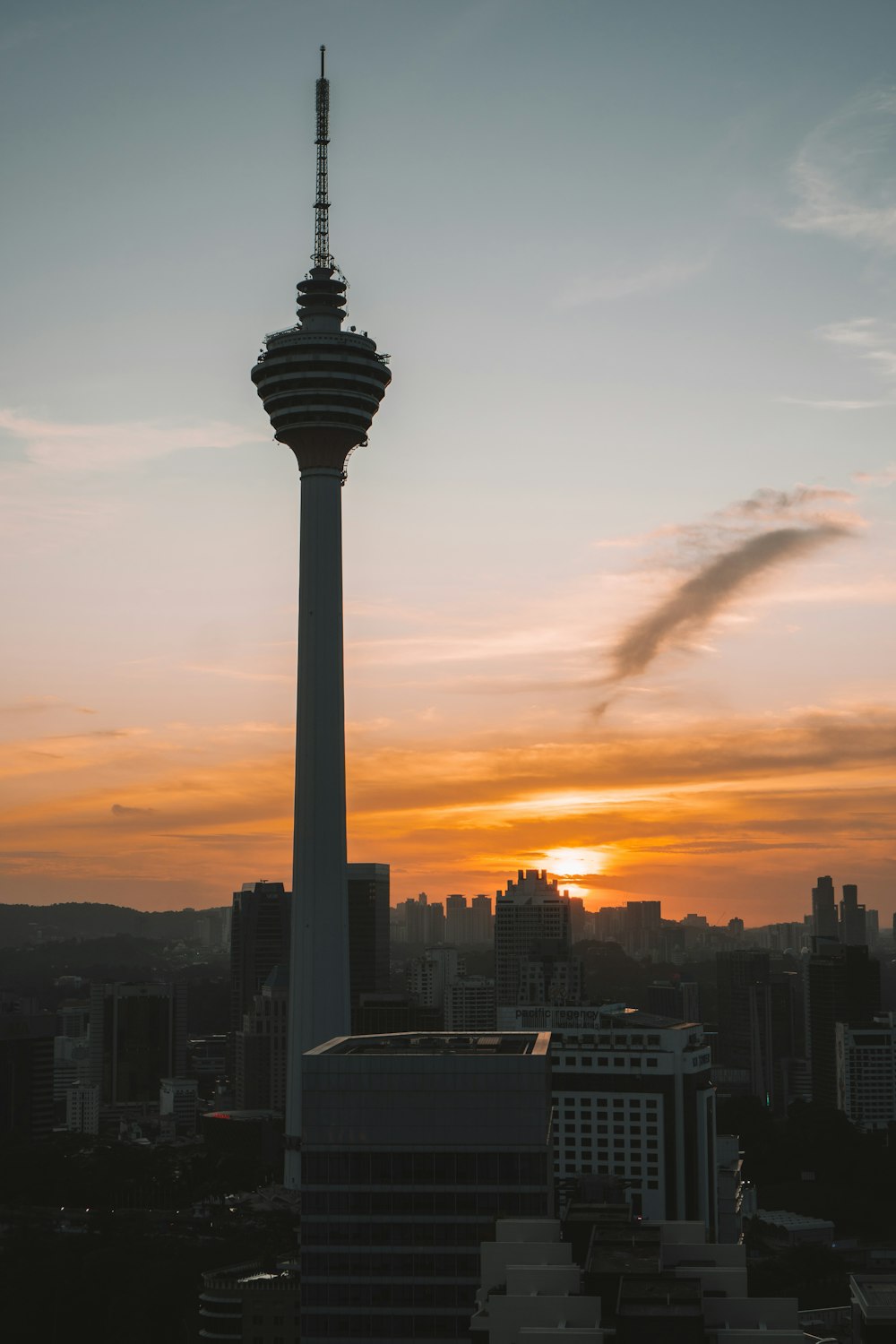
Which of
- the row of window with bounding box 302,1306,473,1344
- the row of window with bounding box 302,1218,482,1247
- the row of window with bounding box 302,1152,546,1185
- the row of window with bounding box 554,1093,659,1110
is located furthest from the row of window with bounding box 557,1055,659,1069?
the row of window with bounding box 302,1306,473,1344

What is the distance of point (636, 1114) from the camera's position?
82.7 m

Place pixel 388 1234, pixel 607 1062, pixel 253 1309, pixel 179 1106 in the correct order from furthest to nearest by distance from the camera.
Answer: pixel 179 1106, pixel 607 1062, pixel 253 1309, pixel 388 1234

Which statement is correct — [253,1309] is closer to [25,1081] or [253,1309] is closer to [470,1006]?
[25,1081]

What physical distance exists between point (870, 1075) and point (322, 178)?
90.4 meters

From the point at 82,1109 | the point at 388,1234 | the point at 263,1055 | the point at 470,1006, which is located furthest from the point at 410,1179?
the point at 470,1006

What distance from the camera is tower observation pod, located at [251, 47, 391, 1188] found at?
111625 millimetres

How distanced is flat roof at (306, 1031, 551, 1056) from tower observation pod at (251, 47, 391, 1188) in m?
61.5

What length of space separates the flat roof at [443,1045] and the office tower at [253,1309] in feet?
74.7

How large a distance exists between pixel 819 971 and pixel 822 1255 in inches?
3847

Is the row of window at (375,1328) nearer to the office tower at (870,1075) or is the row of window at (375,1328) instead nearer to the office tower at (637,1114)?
the office tower at (637,1114)

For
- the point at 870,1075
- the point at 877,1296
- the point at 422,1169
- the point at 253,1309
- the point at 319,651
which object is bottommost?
the point at 253,1309

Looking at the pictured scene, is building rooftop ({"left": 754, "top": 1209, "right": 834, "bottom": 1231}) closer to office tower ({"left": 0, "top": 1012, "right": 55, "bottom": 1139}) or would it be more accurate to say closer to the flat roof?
the flat roof

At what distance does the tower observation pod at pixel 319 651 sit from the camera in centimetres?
11162

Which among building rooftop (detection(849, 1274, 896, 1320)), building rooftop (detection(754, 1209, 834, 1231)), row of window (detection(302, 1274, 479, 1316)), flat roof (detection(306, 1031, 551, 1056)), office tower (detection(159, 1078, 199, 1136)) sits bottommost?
building rooftop (detection(754, 1209, 834, 1231))
